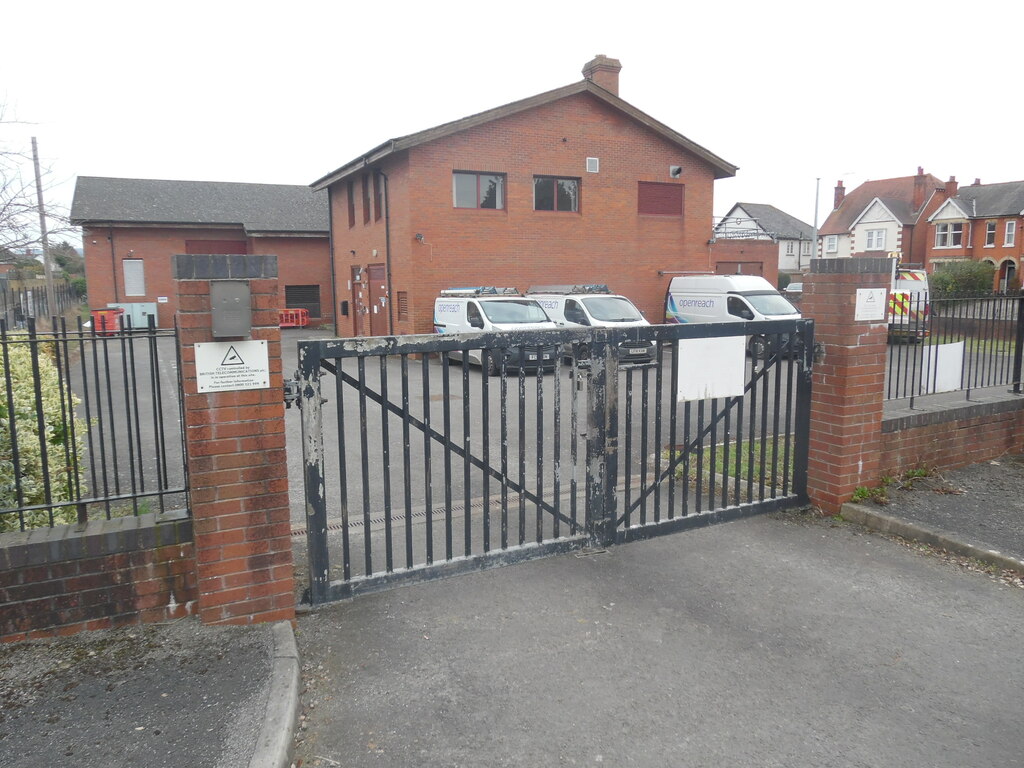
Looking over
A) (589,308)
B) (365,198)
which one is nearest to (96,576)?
(589,308)

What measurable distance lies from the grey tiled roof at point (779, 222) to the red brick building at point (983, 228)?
578 inches

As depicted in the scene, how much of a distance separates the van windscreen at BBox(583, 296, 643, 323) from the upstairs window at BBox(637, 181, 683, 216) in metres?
7.51

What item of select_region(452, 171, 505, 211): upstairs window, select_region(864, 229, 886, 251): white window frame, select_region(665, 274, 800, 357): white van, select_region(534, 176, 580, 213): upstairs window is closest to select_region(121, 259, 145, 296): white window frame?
select_region(452, 171, 505, 211): upstairs window

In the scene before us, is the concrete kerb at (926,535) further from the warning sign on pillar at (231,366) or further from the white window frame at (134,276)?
the white window frame at (134,276)

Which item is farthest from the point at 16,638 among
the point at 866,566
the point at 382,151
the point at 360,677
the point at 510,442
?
the point at 382,151

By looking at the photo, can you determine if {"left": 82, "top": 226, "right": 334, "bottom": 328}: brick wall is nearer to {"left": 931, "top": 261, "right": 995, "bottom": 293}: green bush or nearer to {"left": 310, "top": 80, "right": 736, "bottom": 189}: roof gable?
{"left": 310, "top": 80, "right": 736, "bottom": 189}: roof gable

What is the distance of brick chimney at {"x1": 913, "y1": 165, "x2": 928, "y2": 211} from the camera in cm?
5712

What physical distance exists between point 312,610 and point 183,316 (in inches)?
72.5

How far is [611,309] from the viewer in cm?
1839

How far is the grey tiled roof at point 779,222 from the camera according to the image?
67.9m

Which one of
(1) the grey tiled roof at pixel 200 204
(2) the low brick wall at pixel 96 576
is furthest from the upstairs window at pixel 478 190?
(2) the low brick wall at pixel 96 576

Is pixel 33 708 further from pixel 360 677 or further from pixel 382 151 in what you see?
pixel 382 151

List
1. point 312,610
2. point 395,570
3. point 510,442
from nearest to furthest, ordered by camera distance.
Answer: point 312,610 < point 395,570 < point 510,442

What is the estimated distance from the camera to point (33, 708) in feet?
10.4
